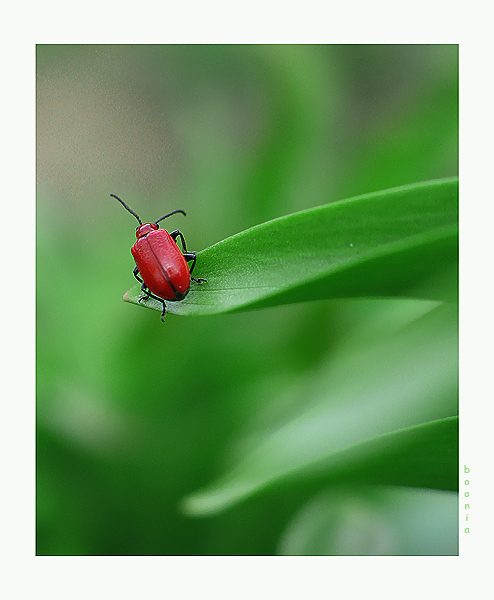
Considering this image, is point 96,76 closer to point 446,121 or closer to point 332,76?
point 332,76

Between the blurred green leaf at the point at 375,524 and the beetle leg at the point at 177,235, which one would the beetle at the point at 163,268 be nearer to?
the beetle leg at the point at 177,235

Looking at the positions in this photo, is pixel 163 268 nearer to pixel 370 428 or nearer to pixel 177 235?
pixel 177 235

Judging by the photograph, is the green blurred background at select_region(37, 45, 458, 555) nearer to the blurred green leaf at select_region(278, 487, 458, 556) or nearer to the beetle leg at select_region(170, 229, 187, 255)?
the blurred green leaf at select_region(278, 487, 458, 556)

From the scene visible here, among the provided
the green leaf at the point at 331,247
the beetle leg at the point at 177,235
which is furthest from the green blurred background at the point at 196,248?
the green leaf at the point at 331,247

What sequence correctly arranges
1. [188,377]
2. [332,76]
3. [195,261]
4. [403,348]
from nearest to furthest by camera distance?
[195,261] < [403,348] < [188,377] < [332,76]

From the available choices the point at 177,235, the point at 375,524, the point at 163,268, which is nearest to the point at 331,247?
the point at 163,268

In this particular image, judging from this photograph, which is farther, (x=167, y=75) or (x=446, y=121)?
(x=167, y=75)

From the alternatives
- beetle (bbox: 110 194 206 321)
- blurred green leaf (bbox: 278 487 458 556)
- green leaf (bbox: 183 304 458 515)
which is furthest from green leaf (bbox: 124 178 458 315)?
blurred green leaf (bbox: 278 487 458 556)
